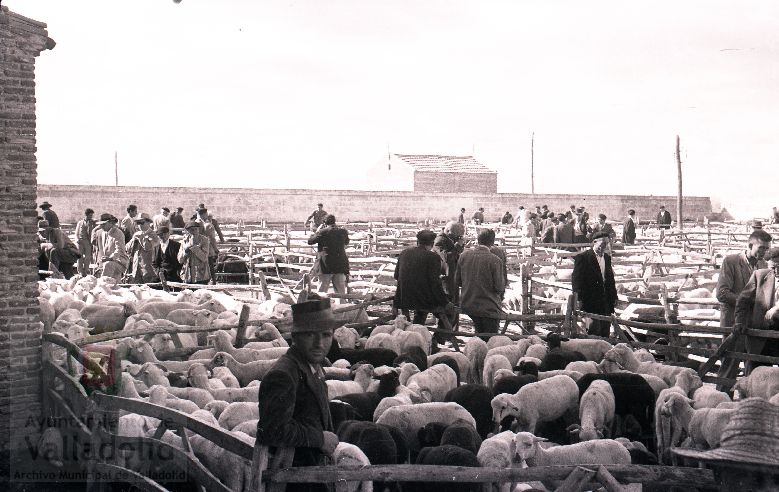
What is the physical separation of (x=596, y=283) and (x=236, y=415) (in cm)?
558

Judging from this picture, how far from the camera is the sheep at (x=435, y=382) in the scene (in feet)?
27.7

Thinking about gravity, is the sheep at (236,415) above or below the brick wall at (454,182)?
below

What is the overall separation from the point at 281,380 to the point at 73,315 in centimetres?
796

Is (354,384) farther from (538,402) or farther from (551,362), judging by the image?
(551,362)

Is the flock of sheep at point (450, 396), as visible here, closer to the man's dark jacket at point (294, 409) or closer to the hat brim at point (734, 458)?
the man's dark jacket at point (294, 409)

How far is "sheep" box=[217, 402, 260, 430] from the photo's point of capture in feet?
23.2

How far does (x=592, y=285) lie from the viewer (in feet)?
36.3

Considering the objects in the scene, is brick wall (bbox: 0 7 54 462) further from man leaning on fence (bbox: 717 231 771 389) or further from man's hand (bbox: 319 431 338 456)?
man leaning on fence (bbox: 717 231 771 389)

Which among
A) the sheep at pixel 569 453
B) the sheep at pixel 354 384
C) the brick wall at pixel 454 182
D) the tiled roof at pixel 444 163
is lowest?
the sheep at pixel 569 453

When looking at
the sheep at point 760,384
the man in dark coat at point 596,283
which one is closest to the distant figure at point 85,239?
the man in dark coat at point 596,283

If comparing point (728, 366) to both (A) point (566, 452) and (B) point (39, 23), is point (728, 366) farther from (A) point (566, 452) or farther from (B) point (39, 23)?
(B) point (39, 23)

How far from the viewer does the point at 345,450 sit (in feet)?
19.3

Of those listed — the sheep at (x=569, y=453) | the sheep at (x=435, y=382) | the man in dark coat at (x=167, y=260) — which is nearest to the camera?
the sheep at (x=569, y=453)

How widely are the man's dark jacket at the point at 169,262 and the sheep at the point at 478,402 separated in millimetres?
10132
